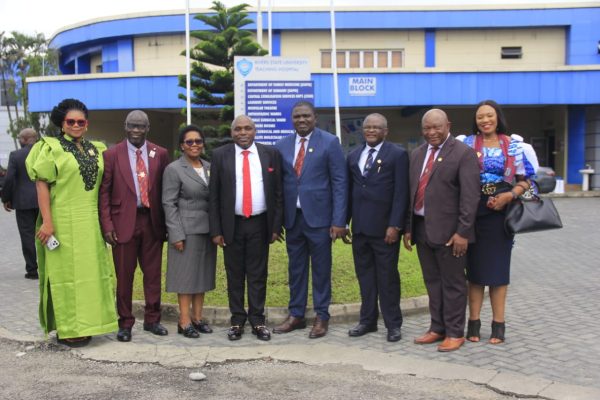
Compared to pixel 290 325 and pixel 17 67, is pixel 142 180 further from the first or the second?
pixel 17 67

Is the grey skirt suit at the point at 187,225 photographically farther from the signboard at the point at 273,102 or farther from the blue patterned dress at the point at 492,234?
the signboard at the point at 273,102

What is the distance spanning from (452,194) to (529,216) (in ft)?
2.21

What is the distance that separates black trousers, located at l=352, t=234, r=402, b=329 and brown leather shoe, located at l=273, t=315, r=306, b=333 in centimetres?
60

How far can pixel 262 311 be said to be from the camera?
18.9 ft

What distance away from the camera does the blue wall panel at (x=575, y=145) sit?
26031mm

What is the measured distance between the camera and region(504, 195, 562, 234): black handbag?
16.6ft

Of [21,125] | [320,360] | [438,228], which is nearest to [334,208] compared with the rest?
[438,228]

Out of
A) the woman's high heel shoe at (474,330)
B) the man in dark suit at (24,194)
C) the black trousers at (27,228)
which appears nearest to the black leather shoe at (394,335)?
the woman's high heel shoe at (474,330)

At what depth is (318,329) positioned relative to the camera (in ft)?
18.7

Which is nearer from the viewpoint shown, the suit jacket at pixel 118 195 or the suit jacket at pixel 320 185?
the suit jacket at pixel 118 195

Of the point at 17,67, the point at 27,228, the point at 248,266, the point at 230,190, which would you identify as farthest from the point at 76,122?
the point at 17,67

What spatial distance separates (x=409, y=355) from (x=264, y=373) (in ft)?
4.01

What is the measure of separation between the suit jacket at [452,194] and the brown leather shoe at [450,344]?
84cm

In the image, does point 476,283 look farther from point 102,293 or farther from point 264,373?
point 102,293
